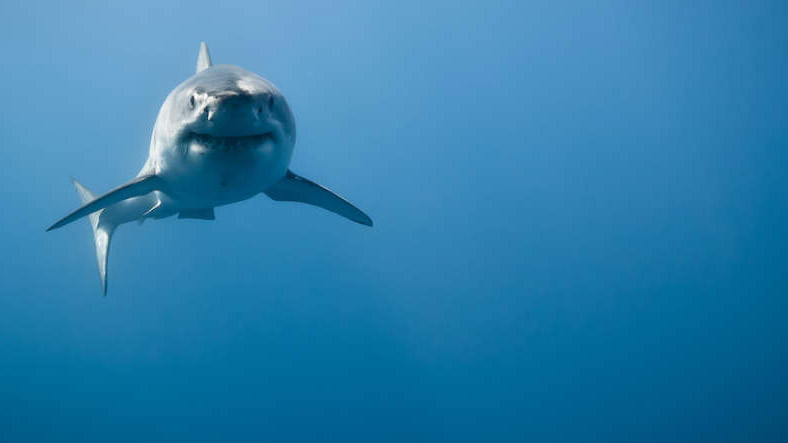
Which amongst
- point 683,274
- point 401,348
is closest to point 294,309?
point 401,348

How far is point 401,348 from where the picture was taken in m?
35.5

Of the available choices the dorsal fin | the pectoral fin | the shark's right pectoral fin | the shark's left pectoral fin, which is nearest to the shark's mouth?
the shark's right pectoral fin

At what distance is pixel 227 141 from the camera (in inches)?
113

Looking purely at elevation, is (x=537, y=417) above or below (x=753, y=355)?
below

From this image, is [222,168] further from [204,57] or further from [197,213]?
[204,57]

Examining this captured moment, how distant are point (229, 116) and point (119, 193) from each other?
216 cm

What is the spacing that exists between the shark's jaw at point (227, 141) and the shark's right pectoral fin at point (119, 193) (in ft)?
4.44

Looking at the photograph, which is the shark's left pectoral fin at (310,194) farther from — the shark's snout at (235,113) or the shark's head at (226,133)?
the shark's snout at (235,113)

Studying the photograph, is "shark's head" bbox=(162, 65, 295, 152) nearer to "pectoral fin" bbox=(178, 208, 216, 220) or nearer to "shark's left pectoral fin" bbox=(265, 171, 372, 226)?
"shark's left pectoral fin" bbox=(265, 171, 372, 226)

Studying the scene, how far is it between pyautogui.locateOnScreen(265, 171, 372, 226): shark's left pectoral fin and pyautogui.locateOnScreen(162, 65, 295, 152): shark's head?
1536mm

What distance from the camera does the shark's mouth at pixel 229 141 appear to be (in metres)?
2.88

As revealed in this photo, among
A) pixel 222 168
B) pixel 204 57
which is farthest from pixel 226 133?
pixel 204 57

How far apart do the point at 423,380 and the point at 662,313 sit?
68.3 feet

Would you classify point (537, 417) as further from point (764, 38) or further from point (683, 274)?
point (764, 38)
